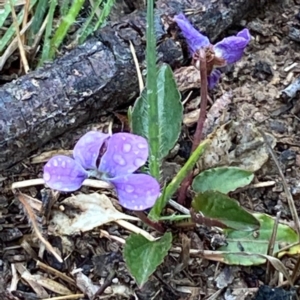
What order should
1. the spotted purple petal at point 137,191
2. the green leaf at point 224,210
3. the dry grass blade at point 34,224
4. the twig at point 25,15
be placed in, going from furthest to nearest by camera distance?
the twig at point 25,15 → the dry grass blade at point 34,224 → the green leaf at point 224,210 → the spotted purple petal at point 137,191

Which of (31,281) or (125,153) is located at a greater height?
(125,153)

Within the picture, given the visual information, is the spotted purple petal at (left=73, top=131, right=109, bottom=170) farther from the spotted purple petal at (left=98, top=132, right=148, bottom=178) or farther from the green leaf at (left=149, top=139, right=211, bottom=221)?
the green leaf at (left=149, top=139, right=211, bottom=221)

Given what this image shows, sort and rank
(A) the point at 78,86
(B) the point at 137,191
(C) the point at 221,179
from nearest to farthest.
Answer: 1. (B) the point at 137,191
2. (C) the point at 221,179
3. (A) the point at 78,86

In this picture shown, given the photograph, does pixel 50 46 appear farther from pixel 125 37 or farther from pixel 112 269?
pixel 112 269

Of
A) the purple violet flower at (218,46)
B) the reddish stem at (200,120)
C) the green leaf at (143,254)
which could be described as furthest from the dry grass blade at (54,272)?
the purple violet flower at (218,46)

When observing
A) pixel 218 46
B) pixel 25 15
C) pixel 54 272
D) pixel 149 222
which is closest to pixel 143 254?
pixel 149 222

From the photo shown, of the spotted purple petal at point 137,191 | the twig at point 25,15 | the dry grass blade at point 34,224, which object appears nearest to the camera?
the spotted purple petal at point 137,191

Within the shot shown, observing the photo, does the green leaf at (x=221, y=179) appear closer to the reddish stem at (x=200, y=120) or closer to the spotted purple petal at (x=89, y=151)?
the reddish stem at (x=200, y=120)

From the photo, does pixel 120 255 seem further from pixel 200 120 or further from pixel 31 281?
pixel 200 120

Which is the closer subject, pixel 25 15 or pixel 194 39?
pixel 194 39
